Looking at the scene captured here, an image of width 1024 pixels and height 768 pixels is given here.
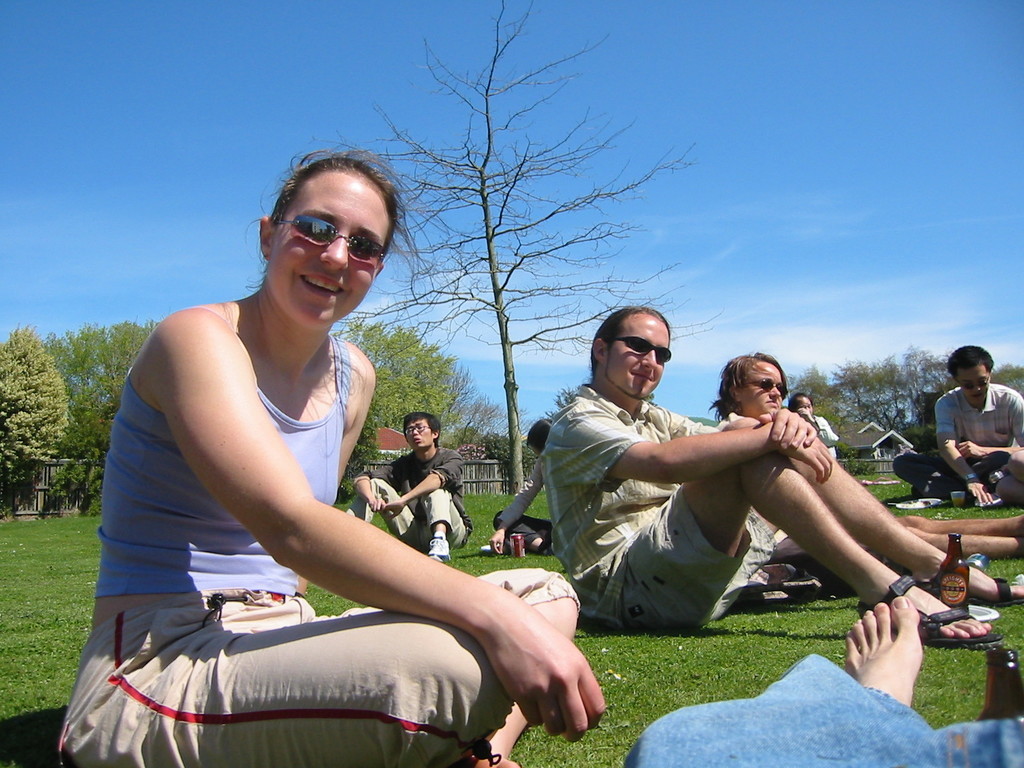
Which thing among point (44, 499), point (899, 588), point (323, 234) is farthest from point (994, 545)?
point (44, 499)

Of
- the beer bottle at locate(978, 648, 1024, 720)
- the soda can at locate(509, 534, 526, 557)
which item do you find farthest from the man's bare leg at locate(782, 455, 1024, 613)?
the soda can at locate(509, 534, 526, 557)

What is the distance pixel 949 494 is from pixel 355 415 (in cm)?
825

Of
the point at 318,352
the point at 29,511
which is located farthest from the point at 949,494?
the point at 29,511

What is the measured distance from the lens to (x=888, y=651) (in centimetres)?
214

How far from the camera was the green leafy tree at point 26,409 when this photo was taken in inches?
1051

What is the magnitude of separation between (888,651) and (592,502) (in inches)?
78.6

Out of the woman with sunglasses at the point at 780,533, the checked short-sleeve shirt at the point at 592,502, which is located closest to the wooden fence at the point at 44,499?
the woman with sunglasses at the point at 780,533

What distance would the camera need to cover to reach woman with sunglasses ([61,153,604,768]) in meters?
1.43

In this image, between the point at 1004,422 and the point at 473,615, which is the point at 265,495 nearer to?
the point at 473,615

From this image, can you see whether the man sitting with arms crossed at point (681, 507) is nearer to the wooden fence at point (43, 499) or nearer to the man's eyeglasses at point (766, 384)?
the man's eyeglasses at point (766, 384)

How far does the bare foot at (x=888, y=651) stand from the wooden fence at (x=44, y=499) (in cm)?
2847

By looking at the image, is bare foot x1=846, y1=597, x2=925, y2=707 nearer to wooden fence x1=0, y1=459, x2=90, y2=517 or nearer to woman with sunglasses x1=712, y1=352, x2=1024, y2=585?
woman with sunglasses x1=712, y1=352, x2=1024, y2=585

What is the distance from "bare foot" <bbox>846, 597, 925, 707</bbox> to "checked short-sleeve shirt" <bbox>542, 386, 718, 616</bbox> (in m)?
1.58

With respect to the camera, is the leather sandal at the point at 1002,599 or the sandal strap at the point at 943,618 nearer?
the sandal strap at the point at 943,618
